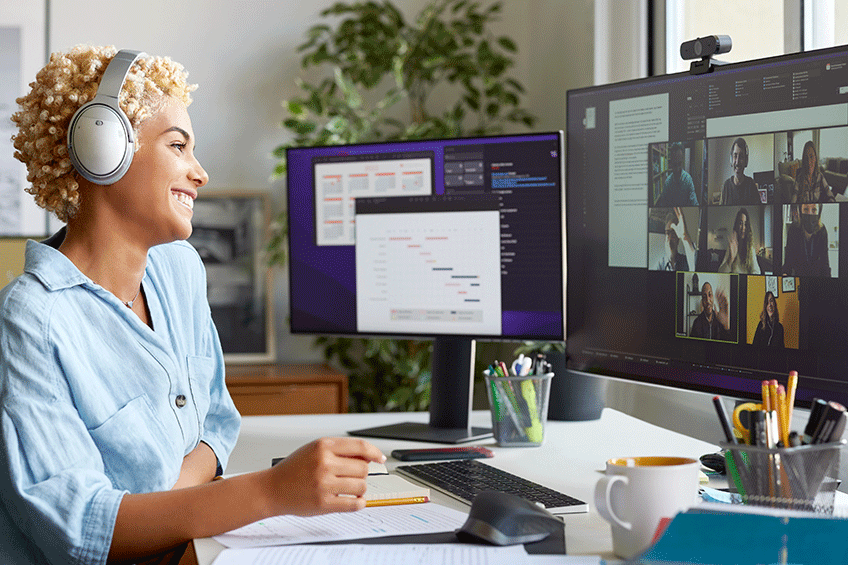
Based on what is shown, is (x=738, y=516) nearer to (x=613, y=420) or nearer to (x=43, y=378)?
(x=43, y=378)

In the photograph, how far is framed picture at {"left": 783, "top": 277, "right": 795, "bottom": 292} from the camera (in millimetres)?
978

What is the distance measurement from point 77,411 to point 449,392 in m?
0.71

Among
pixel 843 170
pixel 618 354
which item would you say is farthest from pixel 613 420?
pixel 843 170

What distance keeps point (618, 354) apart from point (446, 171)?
43cm

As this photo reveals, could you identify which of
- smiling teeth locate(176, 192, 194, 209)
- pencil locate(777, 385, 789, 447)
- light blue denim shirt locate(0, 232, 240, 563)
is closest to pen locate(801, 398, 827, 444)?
pencil locate(777, 385, 789, 447)

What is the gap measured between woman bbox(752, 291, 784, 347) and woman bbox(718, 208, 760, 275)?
39mm

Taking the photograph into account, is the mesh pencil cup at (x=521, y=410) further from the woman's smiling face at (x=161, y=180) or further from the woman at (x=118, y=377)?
the woman's smiling face at (x=161, y=180)

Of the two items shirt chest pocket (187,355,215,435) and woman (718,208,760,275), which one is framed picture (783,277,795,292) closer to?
woman (718,208,760,275)

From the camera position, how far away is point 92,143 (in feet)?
3.22

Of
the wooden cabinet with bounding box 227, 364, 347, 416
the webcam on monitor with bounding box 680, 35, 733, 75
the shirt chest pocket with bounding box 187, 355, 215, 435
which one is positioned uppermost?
the webcam on monitor with bounding box 680, 35, 733, 75

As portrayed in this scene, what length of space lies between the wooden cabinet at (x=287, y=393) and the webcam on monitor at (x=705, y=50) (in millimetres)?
1745

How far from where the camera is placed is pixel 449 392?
1.48 meters

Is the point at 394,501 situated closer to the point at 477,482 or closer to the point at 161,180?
the point at 477,482

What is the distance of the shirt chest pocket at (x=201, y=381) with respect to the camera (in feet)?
3.80
